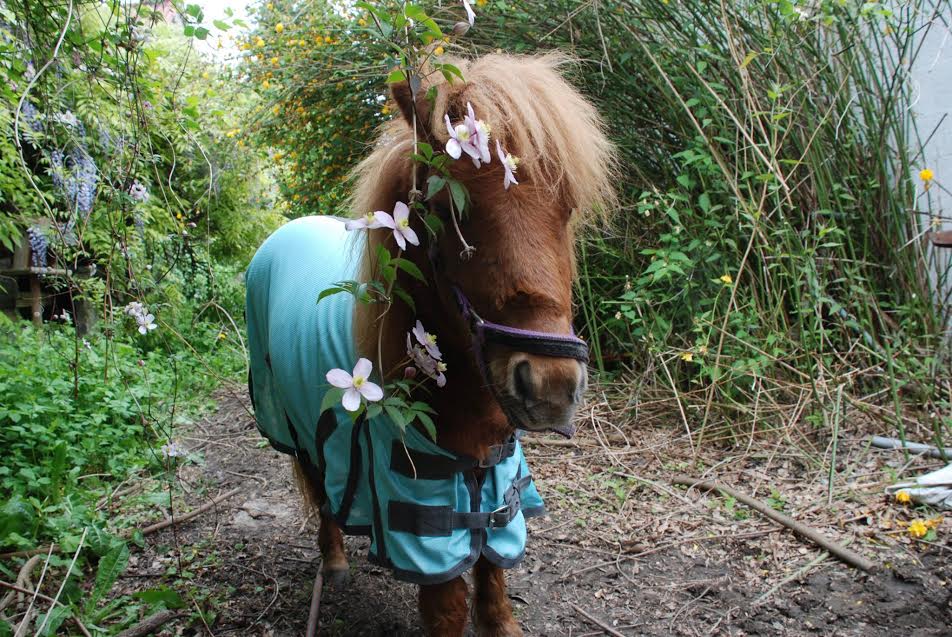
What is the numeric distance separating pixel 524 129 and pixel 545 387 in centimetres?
52

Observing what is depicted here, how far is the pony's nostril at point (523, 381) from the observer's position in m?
1.18

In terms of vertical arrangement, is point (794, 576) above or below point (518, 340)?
below

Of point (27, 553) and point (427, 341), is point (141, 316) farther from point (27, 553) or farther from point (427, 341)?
point (427, 341)

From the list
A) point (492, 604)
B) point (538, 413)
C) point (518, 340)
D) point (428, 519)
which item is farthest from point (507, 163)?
point (492, 604)

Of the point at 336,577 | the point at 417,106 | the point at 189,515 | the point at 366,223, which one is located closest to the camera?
the point at 366,223

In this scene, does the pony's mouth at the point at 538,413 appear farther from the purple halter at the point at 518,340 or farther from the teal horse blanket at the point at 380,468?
the teal horse blanket at the point at 380,468

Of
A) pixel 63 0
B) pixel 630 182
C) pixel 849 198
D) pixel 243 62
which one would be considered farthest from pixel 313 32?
pixel 849 198

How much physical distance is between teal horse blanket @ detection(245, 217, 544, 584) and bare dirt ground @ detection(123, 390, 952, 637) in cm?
53

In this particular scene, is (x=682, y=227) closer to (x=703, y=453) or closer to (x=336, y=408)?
(x=703, y=453)

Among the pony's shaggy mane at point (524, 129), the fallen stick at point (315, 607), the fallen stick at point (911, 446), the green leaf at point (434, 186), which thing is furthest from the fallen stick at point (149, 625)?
the fallen stick at point (911, 446)

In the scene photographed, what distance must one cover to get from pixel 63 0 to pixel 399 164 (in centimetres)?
128

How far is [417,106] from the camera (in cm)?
135

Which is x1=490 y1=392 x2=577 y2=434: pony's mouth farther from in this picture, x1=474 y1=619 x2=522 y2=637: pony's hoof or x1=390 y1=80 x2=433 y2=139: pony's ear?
x1=474 y1=619 x2=522 y2=637: pony's hoof

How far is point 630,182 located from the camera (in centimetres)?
386
